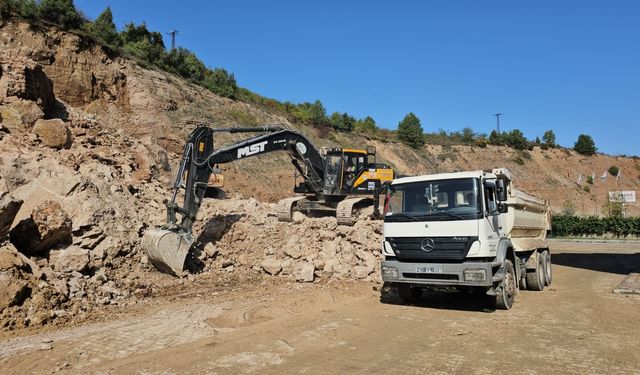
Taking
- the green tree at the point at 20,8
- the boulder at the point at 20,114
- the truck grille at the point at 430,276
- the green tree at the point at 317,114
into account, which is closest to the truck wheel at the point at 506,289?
the truck grille at the point at 430,276

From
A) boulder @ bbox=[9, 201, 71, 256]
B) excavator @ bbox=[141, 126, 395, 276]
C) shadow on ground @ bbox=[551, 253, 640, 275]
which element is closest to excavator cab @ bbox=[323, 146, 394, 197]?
excavator @ bbox=[141, 126, 395, 276]

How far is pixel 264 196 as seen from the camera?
26.6 m

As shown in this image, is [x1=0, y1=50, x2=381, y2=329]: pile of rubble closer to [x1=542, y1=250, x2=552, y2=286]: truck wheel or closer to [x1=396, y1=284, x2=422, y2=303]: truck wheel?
[x1=396, y1=284, x2=422, y2=303]: truck wheel

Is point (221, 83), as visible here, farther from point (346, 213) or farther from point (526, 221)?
point (526, 221)

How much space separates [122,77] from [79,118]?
10840 millimetres

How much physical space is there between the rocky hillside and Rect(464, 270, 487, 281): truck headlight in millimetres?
3872

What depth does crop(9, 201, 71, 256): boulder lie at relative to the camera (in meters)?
9.58

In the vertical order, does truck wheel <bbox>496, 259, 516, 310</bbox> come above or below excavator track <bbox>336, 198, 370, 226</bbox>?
below

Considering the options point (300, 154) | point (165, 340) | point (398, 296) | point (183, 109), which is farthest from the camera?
point (183, 109)

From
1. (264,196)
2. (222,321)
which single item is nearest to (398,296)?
(222,321)

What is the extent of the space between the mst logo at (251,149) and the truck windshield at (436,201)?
16.7ft

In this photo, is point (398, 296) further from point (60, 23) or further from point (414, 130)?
point (414, 130)

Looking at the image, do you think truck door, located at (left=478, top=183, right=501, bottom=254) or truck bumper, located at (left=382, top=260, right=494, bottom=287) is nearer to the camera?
truck bumper, located at (left=382, top=260, right=494, bottom=287)

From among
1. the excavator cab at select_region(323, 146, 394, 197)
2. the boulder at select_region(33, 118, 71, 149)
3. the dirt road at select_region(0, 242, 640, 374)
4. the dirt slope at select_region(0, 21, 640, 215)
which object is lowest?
the dirt road at select_region(0, 242, 640, 374)
